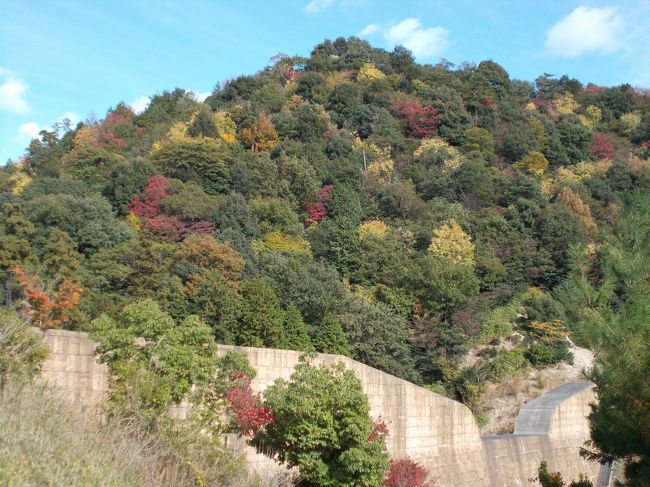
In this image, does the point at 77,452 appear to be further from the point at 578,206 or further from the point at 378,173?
the point at 378,173

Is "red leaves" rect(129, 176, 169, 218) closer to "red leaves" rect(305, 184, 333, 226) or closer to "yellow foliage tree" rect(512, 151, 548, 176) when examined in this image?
"red leaves" rect(305, 184, 333, 226)

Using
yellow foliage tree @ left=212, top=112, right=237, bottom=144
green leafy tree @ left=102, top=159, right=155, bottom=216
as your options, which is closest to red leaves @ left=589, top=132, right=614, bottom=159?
yellow foliage tree @ left=212, top=112, right=237, bottom=144

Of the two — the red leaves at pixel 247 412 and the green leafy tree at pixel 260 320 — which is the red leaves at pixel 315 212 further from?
the red leaves at pixel 247 412

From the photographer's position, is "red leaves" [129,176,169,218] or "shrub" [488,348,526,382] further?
"red leaves" [129,176,169,218]

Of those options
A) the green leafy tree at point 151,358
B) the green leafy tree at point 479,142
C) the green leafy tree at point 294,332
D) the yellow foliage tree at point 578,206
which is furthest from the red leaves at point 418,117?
the green leafy tree at point 151,358

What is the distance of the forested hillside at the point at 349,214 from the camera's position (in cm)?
2523

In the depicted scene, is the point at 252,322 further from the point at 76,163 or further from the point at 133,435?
→ the point at 76,163

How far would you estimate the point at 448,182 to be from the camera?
41.9m

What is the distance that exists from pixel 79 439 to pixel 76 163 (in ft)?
120

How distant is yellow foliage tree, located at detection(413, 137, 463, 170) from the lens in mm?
44344

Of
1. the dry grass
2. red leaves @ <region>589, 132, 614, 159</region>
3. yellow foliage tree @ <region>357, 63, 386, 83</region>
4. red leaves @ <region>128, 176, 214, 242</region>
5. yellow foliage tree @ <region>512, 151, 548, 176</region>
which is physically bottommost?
the dry grass

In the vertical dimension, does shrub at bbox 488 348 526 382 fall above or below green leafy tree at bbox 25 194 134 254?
below

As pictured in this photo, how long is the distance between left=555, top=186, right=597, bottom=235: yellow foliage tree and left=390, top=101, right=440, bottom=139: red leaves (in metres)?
13.6

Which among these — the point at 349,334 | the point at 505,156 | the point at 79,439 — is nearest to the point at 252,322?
the point at 349,334
